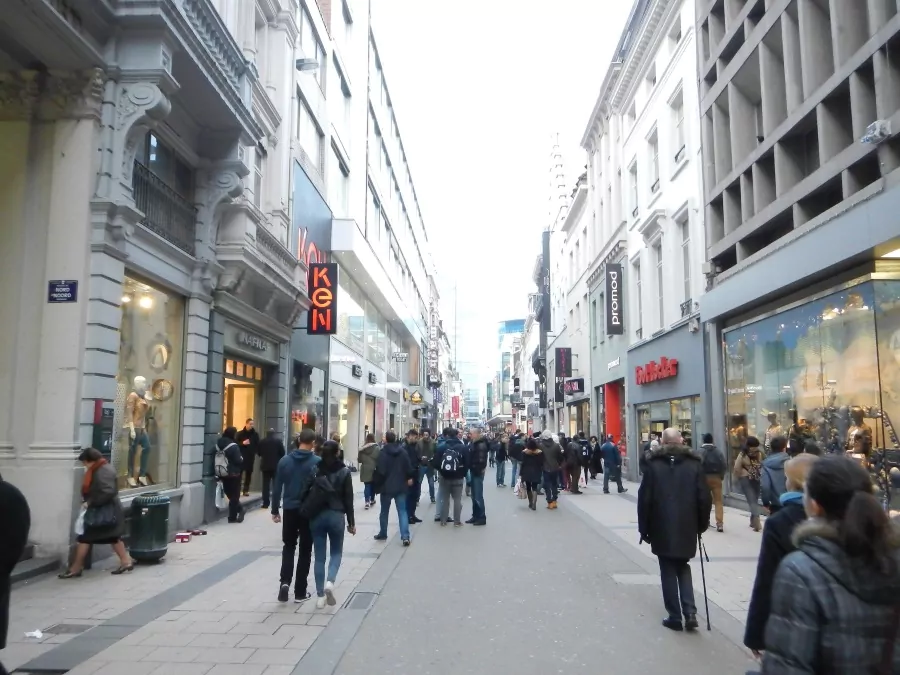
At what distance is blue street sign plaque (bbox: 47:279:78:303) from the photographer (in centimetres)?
944

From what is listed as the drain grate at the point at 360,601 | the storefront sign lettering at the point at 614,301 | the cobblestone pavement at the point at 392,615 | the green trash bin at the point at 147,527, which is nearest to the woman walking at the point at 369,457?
the cobblestone pavement at the point at 392,615

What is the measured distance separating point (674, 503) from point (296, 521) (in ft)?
11.9

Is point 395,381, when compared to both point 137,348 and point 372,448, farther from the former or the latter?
point 137,348

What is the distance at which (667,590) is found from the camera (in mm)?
6551

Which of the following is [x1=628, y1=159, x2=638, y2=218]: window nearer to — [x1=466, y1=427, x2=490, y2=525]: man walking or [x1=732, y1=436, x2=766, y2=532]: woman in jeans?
[x1=466, y1=427, x2=490, y2=525]: man walking

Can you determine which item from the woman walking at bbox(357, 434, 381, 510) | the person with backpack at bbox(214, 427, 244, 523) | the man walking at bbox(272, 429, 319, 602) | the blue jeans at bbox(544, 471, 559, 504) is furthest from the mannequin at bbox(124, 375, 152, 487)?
the blue jeans at bbox(544, 471, 559, 504)

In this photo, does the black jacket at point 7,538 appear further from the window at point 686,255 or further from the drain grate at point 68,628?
the window at point 686,255

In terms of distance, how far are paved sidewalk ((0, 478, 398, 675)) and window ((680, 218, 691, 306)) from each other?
1353 cm


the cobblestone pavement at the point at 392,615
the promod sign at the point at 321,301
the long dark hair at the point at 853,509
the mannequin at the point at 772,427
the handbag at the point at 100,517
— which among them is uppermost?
the promod sign at the point at 321,301

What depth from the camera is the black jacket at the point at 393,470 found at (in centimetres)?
1166

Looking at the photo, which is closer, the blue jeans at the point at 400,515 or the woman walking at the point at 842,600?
the woman walking at the point at 842,600

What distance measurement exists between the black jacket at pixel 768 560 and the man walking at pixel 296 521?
470cm

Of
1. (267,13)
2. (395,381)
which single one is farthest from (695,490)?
(395,381)

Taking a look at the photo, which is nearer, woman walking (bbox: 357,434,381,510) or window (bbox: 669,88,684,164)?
woman walking (bbox: 357,434,381,510)
